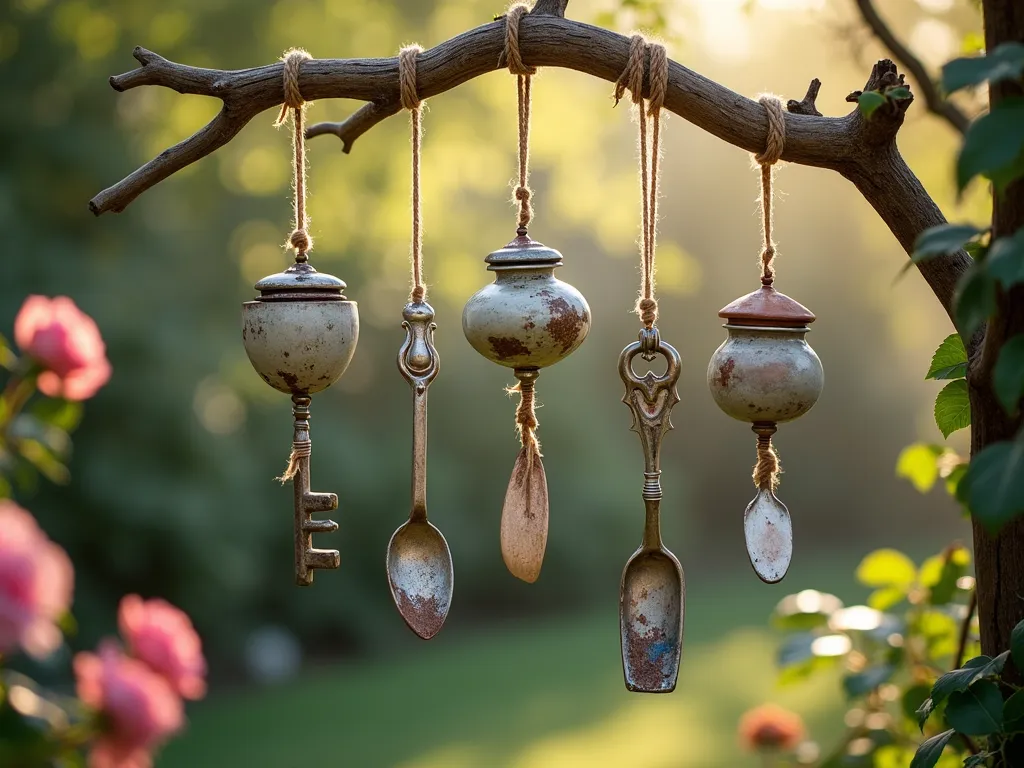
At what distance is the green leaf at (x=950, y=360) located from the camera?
101 cm

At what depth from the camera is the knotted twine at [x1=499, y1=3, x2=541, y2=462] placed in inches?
42.3

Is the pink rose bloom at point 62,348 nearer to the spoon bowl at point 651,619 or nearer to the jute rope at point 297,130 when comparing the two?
the jute rope at point 297,130

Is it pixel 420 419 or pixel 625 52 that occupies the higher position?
pixel 625 52

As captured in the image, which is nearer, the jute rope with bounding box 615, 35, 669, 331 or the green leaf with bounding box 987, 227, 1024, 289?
the green leaf with bounding box 987, 227, 1024, 289

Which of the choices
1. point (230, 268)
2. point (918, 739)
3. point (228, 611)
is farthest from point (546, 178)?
point (918, 739)

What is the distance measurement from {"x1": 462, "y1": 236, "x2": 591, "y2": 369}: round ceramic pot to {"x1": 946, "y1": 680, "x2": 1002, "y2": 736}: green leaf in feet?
1.58

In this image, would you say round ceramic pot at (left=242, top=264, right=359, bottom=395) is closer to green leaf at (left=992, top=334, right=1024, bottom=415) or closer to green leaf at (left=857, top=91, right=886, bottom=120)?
green leaf at (left=857, top=91, right=886, bottom=120)

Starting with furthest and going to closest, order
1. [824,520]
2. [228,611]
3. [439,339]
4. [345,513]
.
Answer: [824,520], [439,339], [345,513], [228,611]

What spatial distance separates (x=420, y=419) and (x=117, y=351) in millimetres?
3889

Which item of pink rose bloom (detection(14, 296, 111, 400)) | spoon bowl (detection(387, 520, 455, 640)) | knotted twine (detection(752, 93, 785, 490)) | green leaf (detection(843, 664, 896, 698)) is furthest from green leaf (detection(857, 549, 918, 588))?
pink rose bloom (detection(14, 296, 111, 400))

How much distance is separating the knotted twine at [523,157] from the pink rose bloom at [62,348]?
0.53 m

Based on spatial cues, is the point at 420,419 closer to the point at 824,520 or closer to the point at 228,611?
the point at 228,611

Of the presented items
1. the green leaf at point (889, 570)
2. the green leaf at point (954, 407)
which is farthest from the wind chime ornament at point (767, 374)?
the green leaf at point (889, 570)

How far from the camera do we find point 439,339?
21.4 ft
